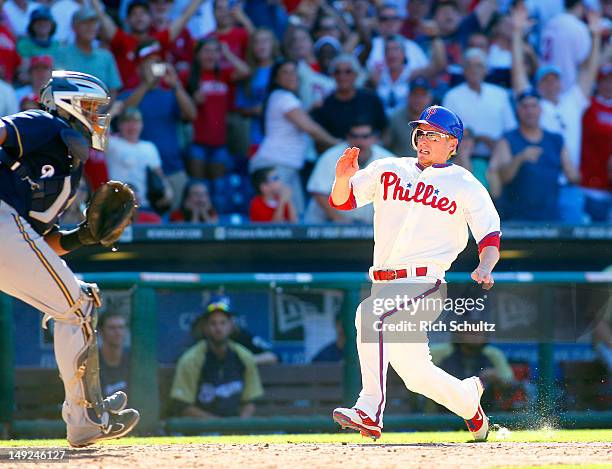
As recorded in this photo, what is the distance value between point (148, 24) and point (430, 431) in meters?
4.67

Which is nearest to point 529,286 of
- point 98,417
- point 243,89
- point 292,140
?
point 292,140

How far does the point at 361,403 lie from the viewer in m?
5.50

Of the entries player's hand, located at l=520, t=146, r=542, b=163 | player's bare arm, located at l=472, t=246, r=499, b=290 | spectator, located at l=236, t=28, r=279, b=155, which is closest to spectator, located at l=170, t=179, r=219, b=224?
spectator, located at l=236, t=28, r=279, b=155

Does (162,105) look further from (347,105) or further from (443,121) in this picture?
(443,121)

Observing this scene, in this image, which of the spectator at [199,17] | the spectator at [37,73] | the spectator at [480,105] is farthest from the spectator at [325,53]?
the spectator at [37,73]

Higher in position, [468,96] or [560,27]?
[560,27]

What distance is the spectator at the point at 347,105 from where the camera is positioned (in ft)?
32.5

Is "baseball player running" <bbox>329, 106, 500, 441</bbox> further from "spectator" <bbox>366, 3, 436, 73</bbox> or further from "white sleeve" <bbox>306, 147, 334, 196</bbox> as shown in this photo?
"spectator" <bbox>366, 3, 436, 73</bbox>

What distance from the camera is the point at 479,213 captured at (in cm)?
561

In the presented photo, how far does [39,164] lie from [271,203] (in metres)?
4.35

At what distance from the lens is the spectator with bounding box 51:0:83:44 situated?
405 inches

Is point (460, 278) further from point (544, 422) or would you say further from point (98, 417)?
point (98, 417)

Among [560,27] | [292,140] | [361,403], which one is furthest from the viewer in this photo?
[560,27]

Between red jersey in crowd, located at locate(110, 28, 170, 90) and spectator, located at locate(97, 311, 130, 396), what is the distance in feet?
9.99
